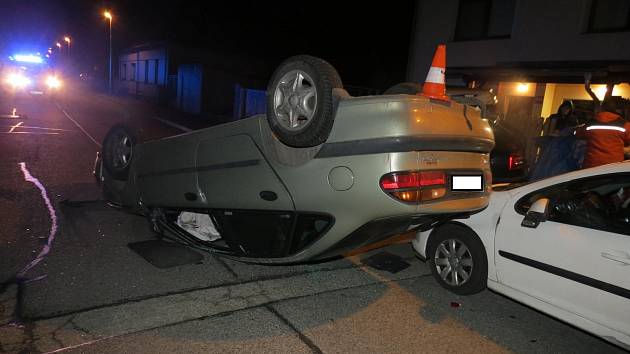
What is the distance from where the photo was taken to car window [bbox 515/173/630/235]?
344 centimetres

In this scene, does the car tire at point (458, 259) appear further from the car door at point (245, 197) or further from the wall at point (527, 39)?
the wall at point (527, 39)

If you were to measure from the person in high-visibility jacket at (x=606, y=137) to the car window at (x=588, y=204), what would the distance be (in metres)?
2.04

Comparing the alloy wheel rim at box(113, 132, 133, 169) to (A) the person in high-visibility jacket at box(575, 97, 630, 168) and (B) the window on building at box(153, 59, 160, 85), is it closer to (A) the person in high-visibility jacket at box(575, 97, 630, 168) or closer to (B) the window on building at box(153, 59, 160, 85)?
(A) the person in high-visibility jacket at box(575, 97, 630, 168)

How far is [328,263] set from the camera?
16.2 feet

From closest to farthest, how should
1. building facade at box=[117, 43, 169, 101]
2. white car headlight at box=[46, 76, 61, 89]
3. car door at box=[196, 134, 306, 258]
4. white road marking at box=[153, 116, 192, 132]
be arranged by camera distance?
1. car door at box=[196, 134, 306, 258]
2. white road marking at box=[153, 116, 192, 132]
3. building facade at box=[117, 43, 169, 101]
4. white car headlight at box=[46, 76, 61, 89]

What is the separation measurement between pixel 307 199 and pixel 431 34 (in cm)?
1433

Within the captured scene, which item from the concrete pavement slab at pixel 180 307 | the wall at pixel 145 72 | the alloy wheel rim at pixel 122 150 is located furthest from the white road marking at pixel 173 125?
the concrete pavement slab at pixel 180 307

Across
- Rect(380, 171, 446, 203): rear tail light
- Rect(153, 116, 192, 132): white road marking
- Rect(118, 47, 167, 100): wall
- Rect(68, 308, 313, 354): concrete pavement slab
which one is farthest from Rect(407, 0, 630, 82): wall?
Rect(118, 47, 167, 100): wall

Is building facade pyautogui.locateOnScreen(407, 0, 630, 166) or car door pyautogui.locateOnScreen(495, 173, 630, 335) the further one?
building facade pyautogui.locateOnScreen(407, 0, 630, 166)

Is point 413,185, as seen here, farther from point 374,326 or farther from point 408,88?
point 408,88

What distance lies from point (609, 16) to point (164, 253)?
40.2 feet

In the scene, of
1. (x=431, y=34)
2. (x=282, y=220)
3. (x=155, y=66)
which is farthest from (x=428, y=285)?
(x=155, y=66)

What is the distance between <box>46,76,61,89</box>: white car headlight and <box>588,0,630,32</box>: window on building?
40541mm

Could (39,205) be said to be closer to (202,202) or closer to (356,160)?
(202,202)
